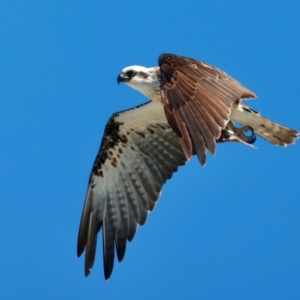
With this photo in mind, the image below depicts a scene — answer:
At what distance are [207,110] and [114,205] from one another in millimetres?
4226

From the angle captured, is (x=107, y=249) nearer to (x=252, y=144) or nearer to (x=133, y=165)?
(x=133, y=165)

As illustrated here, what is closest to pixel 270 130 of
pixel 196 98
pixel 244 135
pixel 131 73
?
pixel 244 135

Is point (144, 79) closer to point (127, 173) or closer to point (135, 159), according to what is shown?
point (135, 159)

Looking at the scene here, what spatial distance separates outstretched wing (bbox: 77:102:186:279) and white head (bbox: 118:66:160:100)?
0.43 metres

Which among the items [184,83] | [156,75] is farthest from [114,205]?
[184,83]

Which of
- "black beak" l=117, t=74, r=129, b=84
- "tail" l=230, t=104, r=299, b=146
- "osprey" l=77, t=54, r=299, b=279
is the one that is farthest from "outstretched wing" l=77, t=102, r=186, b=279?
"tail" l=230, t=104, r=299, b=146

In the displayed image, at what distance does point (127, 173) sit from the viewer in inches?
681

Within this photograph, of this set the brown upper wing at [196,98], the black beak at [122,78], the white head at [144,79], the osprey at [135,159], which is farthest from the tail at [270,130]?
the black beak at [122,78]

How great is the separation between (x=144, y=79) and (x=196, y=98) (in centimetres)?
275

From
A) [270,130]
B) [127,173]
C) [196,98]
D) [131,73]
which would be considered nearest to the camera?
[196,98]

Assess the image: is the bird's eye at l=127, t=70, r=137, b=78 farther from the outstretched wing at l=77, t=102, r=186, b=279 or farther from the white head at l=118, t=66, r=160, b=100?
the outstretched wing at l=77, t=102, r=186, b=279

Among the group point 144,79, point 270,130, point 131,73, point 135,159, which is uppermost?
point 131,73

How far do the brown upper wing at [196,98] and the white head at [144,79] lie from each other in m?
1.38

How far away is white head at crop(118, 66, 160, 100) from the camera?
52.7 feet
